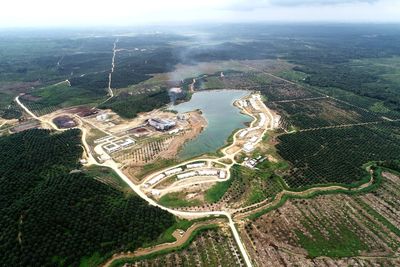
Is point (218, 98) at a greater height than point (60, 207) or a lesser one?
lesser

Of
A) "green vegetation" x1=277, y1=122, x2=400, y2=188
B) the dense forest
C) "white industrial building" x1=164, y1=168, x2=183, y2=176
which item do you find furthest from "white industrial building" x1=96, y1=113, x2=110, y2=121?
"green vegetation" x1=277, y1=122, x2=400, y2=188

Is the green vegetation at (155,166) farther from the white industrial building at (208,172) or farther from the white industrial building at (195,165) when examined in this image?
the white industrial building at (208,172)

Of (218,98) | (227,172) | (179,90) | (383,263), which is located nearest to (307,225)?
(383,263)

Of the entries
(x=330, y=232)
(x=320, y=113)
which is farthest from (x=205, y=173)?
(x=320, y=113)

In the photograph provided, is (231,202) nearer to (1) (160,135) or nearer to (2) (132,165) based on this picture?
(2) (132,165)

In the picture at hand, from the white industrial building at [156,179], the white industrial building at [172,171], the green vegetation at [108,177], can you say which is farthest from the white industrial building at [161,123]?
the white industrial building at [156,179]

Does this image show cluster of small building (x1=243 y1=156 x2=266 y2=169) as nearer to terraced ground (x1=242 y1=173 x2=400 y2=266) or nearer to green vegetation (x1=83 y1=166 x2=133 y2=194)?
terraced ground (x1=242 y1=173 x2=400 y2=266)

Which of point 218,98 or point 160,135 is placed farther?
point 218,98
